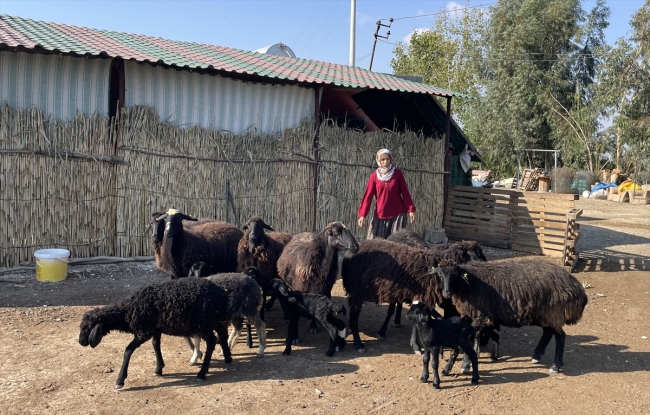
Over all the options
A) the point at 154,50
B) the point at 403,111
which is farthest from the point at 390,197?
the point at 403,111

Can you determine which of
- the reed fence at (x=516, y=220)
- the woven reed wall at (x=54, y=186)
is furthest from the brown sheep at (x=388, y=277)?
the reed fence at (x=516, y=220)

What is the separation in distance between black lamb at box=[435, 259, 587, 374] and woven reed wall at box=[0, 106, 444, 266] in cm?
560

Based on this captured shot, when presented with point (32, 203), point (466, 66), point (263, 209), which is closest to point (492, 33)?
point (466, 66)

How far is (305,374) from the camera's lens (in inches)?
213

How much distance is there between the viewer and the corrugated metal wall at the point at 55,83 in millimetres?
8781

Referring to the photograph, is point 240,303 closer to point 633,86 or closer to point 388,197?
point 388,197

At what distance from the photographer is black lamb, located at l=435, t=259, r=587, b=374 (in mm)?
5590

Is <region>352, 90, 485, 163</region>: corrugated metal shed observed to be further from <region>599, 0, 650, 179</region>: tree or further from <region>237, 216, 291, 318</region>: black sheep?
<region>599, 0, 650, 179</region>: tree

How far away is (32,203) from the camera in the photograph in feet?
28.7

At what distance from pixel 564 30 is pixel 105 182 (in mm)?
38262

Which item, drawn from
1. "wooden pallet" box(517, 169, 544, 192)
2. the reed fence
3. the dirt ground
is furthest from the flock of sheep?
"wooden pallet" box(517, 169, 544, 192)

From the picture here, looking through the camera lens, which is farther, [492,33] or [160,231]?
[492,33]

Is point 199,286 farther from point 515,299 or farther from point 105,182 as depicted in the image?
point 105,182

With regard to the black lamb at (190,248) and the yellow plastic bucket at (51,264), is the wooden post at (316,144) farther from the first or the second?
the yellow plastic bucket at (51,264)
